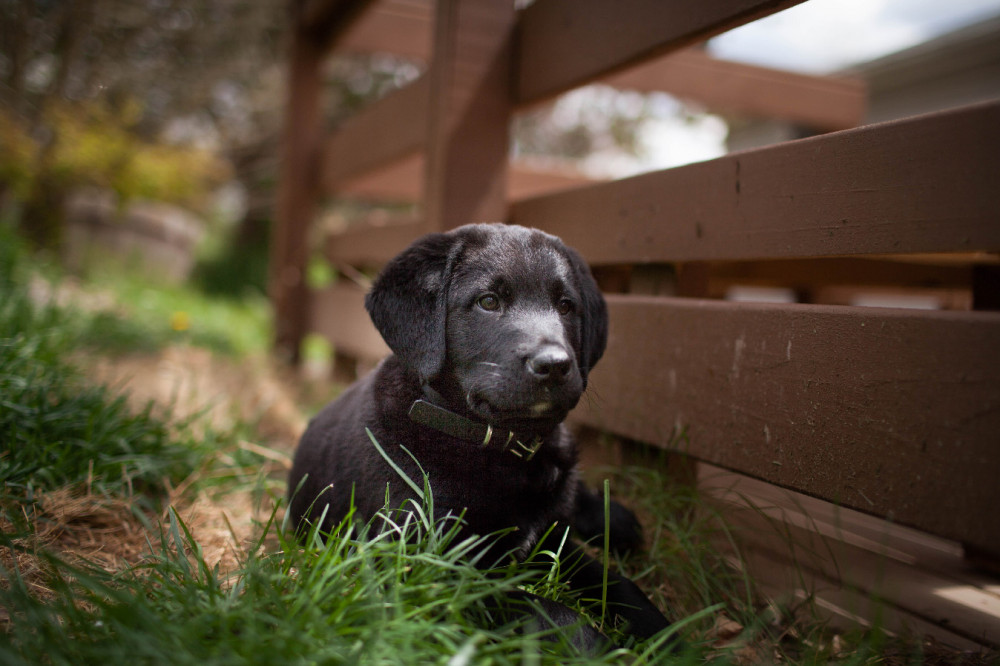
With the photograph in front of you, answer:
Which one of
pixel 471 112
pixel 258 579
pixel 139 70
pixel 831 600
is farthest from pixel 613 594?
pixel 139 70

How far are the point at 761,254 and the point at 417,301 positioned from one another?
45.1 inches

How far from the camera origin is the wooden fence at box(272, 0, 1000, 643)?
5.32 ft

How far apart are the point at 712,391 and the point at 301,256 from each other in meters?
5.13

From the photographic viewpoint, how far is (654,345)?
2695mm

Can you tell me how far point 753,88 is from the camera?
17.9 ft

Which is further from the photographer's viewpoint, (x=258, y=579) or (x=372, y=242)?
(x=372, y=242)

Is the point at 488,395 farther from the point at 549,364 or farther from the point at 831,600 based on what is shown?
the point at 831,600

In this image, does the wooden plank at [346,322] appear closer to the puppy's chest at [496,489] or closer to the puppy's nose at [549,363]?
the puppy's chest at [496,489]

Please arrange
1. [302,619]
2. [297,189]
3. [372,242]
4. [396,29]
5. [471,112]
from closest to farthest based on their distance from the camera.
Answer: [302,619], [471,112], [372,242], [396,29], [297,189]

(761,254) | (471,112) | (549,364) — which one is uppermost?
(471,112)

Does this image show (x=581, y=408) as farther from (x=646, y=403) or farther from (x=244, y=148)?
(x=244, y=148)

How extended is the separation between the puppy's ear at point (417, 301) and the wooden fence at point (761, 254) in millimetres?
982

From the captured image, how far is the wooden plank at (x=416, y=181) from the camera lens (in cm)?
545

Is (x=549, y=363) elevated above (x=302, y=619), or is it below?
above
